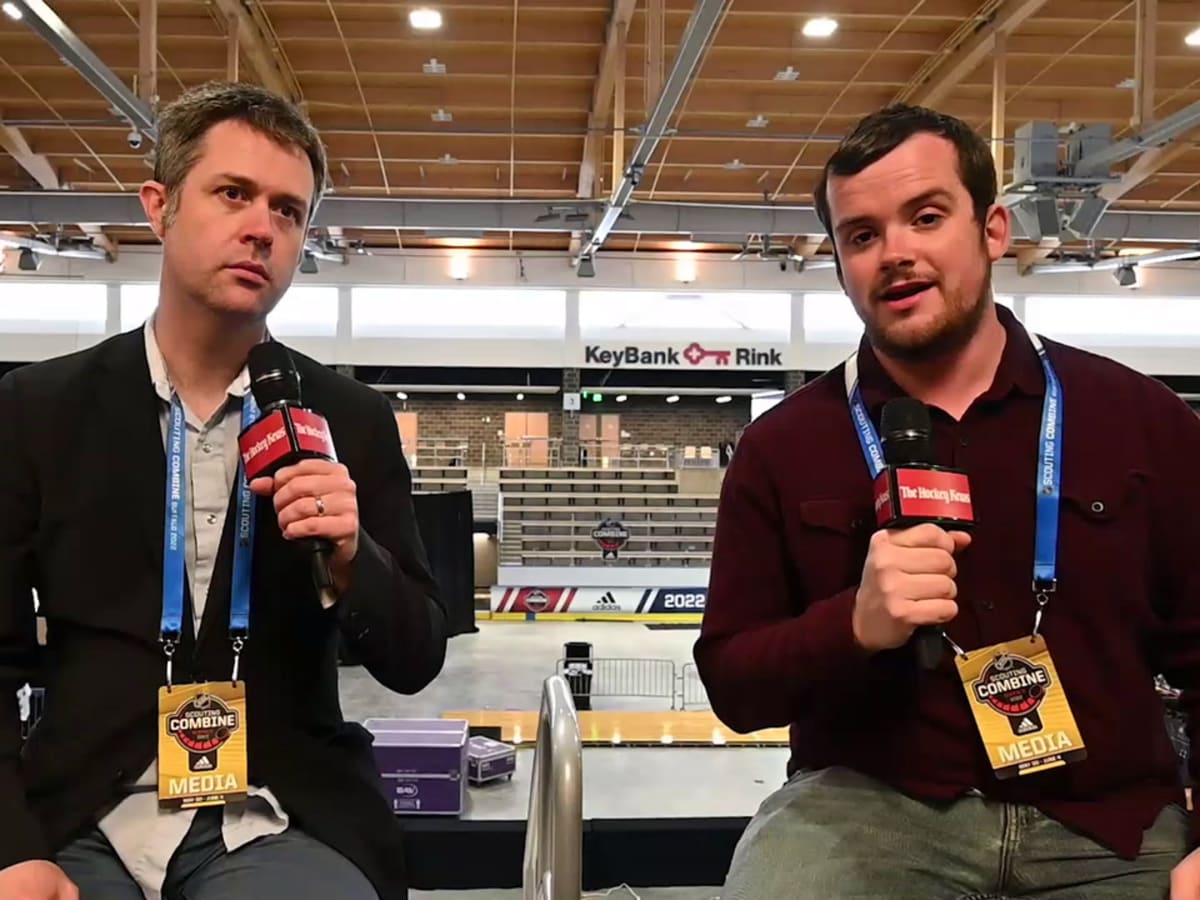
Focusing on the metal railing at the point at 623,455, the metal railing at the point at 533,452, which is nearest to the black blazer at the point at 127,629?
the metal railing at the point at 623,455

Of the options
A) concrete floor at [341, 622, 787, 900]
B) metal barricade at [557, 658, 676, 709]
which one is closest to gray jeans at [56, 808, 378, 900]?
concrete floor at [341, 622, 787, 900]

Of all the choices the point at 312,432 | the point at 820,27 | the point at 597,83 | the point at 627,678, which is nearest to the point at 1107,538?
the point at 312,432

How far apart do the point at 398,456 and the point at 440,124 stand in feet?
36.1

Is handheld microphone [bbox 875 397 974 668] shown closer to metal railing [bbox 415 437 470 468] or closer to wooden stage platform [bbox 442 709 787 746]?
wooden stage platform [bbox 442 709 787 746]

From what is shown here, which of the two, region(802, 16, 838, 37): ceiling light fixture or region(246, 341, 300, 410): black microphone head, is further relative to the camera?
region(802, 16, 838, 37): ceiling light fixture

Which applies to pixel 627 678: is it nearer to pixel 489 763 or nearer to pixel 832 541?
pixel 489 763

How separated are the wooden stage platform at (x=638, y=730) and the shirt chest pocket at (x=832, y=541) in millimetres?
4831

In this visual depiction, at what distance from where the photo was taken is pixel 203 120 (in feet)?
4.61

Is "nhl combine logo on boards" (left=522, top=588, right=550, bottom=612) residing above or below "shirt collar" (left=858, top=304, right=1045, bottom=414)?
below

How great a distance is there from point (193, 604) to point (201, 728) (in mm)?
182

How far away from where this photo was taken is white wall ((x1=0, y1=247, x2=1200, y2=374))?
17.7 metres

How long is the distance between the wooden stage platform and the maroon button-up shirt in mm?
4795

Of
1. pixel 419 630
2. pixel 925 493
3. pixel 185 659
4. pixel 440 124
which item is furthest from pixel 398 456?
pixel 440 124

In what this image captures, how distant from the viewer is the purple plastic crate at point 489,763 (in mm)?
4504
